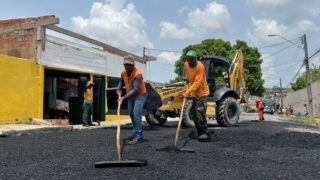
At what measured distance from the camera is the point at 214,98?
12.0 m

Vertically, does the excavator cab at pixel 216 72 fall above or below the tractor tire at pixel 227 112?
above

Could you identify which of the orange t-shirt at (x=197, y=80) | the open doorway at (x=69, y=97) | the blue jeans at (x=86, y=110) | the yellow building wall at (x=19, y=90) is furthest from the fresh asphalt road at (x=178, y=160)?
the open doorway at (x=69, y=97)

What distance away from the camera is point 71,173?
4.66 m

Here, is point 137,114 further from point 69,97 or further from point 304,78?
point 304,78

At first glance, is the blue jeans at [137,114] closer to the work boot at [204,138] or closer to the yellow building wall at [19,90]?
the work boot at [204,138]

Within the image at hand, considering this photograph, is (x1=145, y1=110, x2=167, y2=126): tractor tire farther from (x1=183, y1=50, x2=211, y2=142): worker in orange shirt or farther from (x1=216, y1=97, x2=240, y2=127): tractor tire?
(x1=183, y1=50, x2=211, y2=142): worker in orange shirt

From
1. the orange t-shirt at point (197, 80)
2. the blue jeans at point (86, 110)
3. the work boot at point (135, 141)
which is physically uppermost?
the orange t-shirt at point (197, 80)

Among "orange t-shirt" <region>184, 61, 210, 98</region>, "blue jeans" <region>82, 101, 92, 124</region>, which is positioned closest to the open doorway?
"blue jeans" <region>82, 101, 92, 124</region>

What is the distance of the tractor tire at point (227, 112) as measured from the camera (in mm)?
11866

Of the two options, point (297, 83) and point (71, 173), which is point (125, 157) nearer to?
point (71, 173)

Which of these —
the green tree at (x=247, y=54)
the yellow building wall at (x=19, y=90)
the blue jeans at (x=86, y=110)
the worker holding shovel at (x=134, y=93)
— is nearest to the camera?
the worker holding shovel at (x=134, y=93)

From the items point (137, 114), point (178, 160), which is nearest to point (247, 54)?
point (137, 114)

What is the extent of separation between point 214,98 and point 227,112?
604 millimetres

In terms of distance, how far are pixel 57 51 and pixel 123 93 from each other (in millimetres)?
8967
